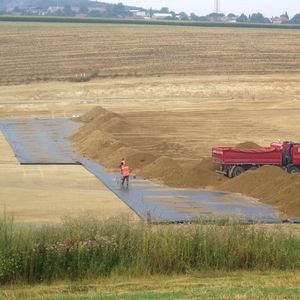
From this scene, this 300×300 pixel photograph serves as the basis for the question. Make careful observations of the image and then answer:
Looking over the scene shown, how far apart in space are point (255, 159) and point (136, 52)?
56132 millimetres

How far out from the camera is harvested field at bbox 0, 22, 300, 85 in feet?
252

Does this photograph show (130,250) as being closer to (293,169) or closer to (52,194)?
(52,194)

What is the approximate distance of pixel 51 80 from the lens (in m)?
72.4

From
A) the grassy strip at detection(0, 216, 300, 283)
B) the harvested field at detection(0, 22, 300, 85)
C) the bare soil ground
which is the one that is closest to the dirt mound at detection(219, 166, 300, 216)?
the bare soil ground

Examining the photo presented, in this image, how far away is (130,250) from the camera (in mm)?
16297

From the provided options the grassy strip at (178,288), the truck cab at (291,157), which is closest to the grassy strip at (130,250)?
the grassy strip at (178,288)

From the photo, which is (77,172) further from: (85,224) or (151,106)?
(151,106)

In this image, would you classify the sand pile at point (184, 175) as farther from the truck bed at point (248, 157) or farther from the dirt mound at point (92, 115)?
the dirt mound at point (92, 115)

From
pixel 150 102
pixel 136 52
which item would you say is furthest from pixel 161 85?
pixel 136 52

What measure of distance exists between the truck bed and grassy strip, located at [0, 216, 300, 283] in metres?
14.2

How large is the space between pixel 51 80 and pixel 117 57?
12.6 m

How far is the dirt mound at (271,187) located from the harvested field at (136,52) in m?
44.4

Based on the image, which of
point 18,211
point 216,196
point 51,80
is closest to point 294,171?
point 216,196

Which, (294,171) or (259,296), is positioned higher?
(259,296)
